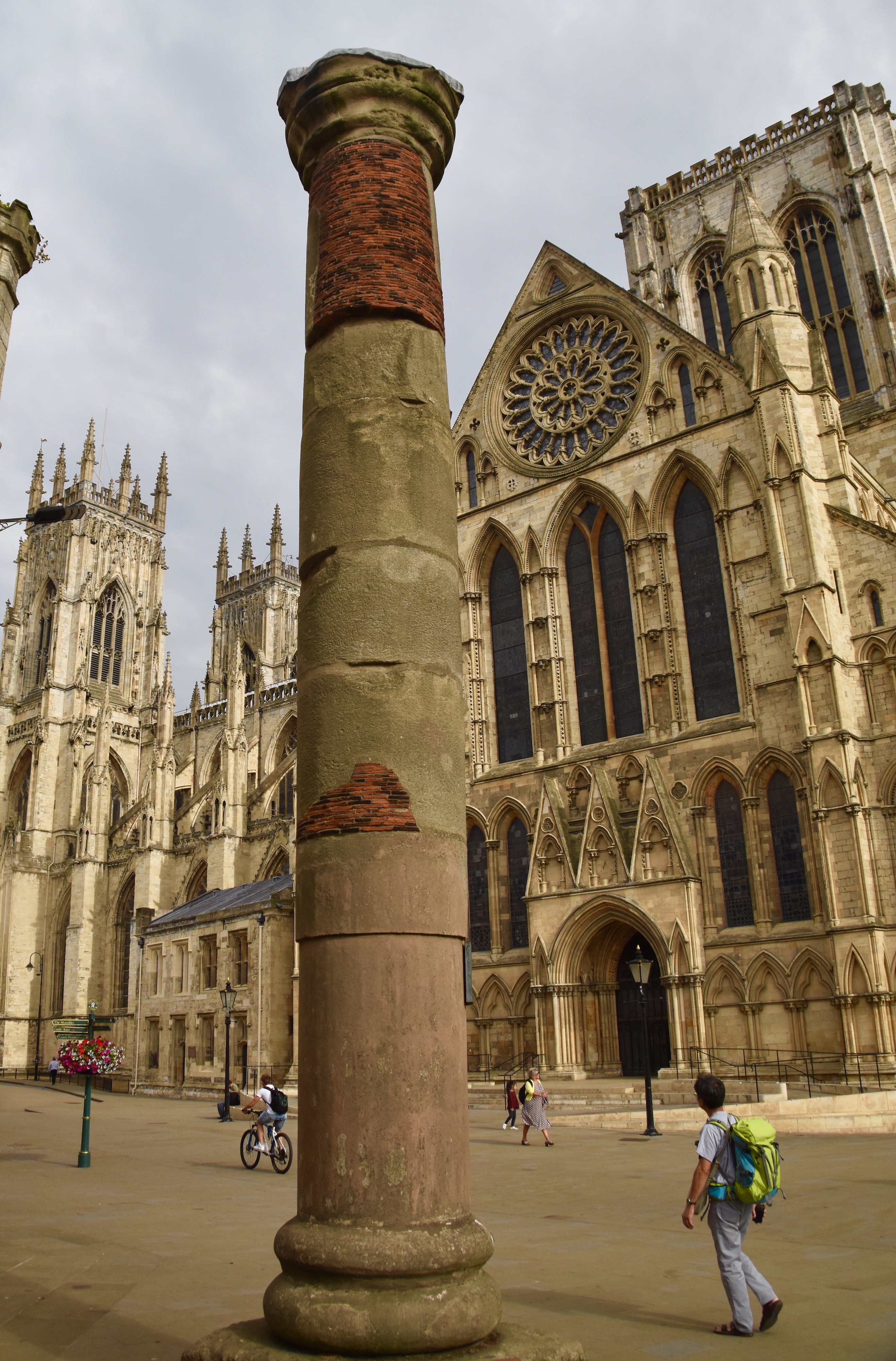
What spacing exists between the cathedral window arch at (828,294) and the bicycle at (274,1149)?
106ft

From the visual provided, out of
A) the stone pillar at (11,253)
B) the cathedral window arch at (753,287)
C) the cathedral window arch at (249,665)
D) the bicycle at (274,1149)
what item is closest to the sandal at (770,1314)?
the bicycle at (274,1149)

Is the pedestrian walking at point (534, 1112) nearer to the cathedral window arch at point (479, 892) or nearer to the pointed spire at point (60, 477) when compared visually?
the cathedral window arch at point (479, 892)

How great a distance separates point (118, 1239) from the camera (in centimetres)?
889

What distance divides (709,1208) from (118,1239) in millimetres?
5369

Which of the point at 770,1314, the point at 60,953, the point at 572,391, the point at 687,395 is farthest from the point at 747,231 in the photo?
the point at 60,953

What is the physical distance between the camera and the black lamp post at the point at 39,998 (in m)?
54.3

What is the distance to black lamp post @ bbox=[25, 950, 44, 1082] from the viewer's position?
5431 centimetres

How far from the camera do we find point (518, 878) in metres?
26.5

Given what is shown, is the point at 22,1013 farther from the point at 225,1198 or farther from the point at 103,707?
the point at 225,1198

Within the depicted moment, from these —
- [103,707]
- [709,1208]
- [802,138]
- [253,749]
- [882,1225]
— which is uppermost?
[802,138]

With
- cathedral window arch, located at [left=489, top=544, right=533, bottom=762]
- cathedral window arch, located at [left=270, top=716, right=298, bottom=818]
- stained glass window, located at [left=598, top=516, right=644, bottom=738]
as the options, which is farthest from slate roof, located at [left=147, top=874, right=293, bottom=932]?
stained glass window, located at [left=598, top=516, right=644, bottom=738]

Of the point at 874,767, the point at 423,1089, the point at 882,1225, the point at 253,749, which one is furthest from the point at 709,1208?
the point at 253,749

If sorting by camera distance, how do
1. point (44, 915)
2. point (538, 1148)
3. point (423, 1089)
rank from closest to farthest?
point (423, 1089) < point (538, 1148) < point (44, 915)

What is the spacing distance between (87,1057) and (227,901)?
2006 cm
